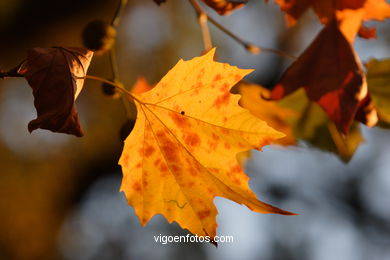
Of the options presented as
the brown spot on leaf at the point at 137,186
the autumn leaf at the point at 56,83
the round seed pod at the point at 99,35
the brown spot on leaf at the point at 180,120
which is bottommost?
the brown spot on leaf at the point at 137,186

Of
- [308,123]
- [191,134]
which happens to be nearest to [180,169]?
[191,134]

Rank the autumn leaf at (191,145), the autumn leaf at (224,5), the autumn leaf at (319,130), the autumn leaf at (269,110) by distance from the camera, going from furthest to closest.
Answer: the autumn leaf at (269,110) → the autumn leaf at (319,130) → the autumn leaf at (224,5) → the autumn leaf at (191,145)

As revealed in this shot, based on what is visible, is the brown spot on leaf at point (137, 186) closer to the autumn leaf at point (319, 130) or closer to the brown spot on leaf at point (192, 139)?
the brown spot on leaf at point (192, 139)

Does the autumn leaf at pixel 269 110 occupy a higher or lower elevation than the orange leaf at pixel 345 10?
lower

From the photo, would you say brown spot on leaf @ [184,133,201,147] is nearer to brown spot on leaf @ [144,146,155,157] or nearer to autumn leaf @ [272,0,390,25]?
brown spot on leaf @ [144,146,155,157]

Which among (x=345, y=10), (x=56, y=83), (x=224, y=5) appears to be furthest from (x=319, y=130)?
(x=56, y=83)

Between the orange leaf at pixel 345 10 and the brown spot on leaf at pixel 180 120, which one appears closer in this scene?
the brown spot on leaf at pixel 180 120

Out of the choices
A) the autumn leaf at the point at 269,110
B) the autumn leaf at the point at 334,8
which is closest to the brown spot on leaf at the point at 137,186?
the autumn leaf at the point at 334,8
